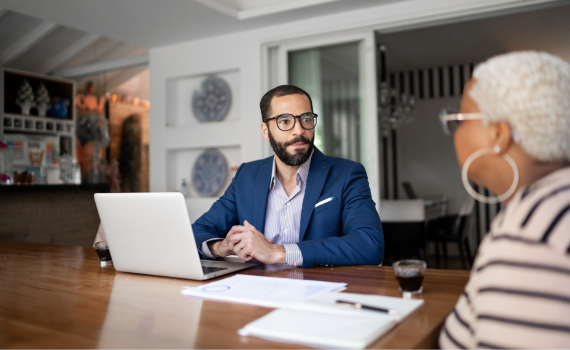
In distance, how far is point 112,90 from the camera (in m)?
6.87

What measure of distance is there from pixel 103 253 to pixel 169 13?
3.01m

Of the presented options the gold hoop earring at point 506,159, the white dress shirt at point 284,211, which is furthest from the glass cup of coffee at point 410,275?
the white dress shirt at point 284,211

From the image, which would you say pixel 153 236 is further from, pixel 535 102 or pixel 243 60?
pixel 243 60

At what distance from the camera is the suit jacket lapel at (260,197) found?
1.94 metres

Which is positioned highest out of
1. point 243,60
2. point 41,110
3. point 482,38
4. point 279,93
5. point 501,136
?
point 482,38

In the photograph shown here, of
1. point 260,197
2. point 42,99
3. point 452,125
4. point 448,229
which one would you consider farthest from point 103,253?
point 42,99

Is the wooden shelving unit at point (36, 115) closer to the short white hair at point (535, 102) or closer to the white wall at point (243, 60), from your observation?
the white wall at point (243, 60)

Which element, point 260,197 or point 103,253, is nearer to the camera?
point 103,253

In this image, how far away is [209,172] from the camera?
4.98 meters

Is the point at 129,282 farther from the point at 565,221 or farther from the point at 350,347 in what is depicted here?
the point at 565,221

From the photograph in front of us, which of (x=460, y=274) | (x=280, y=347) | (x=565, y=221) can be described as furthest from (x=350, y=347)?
(x=460, y=274)

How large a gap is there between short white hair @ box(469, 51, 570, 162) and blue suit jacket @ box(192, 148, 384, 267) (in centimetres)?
85

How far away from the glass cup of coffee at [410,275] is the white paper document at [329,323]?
7 centimetres

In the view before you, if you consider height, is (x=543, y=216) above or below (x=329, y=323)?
above
